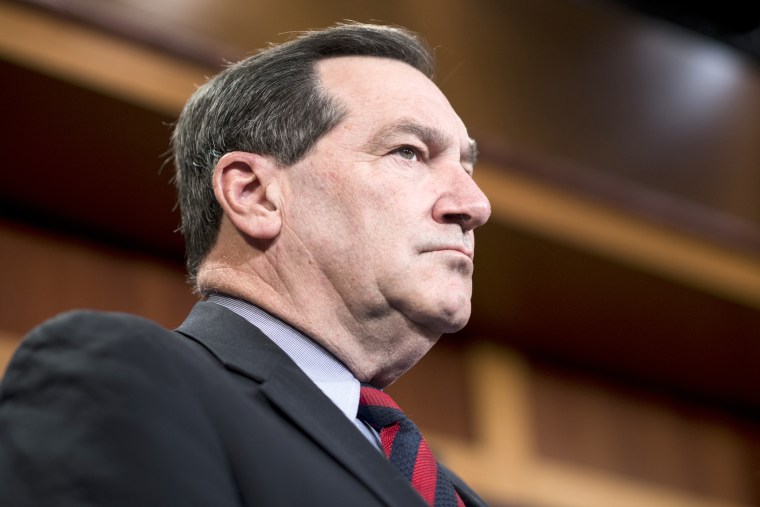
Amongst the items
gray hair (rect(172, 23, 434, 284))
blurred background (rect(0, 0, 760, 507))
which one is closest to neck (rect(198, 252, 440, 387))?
gray hair (rect(172, 23, 434, 284))

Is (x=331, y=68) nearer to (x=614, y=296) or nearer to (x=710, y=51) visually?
(x=614, y=296)

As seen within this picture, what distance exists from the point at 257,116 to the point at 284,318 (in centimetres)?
26

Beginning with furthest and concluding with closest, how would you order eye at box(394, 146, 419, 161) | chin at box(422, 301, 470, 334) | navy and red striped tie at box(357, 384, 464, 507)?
eye at box(394, 146, 419, 161), chin at box(422, 301, 470, 334), navy and red striped tie at box(357, 384, 464, 507)

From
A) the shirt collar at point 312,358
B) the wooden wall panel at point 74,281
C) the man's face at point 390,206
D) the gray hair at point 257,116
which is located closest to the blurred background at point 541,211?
the wooden wall panel at point 74,281

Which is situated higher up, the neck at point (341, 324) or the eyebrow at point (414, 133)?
the eyebrow at point (414, 133)

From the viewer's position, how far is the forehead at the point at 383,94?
4.12 feet

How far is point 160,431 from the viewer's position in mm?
809

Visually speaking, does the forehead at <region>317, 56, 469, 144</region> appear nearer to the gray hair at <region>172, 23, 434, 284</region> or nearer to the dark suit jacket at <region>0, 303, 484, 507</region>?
the gray hair at <region>172, 23, 434, 284</region>

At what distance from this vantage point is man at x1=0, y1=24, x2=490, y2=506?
2.65 feet

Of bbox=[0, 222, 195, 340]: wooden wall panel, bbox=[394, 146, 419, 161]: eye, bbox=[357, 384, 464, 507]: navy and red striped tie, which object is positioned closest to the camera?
bbox=[357, 384, 464, 507]: navy and red striped tie

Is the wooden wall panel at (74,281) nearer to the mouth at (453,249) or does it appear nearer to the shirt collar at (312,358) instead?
the shirt collar at (312,358)

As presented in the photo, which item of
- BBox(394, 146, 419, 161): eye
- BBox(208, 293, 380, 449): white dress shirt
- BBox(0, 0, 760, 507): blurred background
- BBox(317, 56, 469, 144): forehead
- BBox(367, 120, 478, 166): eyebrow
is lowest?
BBox(208, 293, 380, 449): white dress shirt

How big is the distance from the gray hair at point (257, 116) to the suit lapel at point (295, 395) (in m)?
0.20

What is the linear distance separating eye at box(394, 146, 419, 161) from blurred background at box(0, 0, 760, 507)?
1.04 metres
